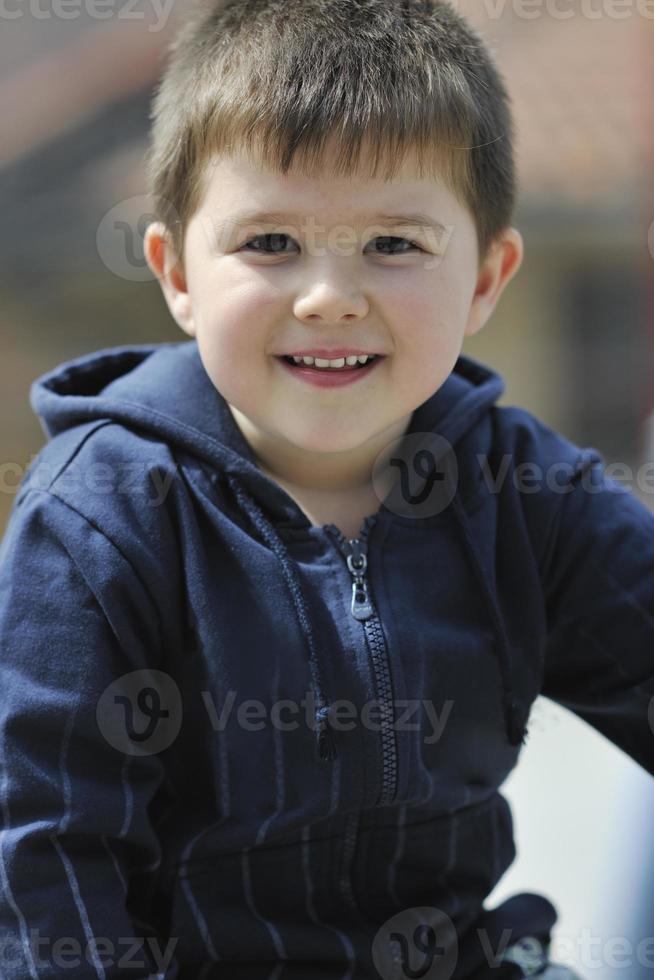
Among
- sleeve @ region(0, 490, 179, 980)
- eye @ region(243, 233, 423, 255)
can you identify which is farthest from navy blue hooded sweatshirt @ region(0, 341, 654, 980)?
eye @ region(243, 233, 423, 255)

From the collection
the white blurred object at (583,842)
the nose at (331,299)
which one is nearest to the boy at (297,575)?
the nose at (331,299)

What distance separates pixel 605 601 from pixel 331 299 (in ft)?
1.72

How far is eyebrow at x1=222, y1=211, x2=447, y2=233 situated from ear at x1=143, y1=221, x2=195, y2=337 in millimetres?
177

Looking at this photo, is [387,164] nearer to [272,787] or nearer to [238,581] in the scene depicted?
[238,581]

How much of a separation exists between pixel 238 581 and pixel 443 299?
0.39m

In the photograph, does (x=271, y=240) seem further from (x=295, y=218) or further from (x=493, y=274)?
(x=493, y=274)

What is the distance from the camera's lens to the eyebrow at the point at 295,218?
4.06 ft

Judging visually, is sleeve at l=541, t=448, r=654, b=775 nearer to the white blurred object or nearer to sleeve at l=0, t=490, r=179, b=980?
the white blurred object

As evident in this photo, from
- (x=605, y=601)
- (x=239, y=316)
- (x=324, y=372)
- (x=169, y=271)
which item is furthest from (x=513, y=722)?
(x=169, y=271)

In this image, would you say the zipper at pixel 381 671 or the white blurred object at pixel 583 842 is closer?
the zipper at pixel 381 671

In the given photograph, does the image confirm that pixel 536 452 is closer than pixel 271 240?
No

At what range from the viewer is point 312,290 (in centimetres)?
124

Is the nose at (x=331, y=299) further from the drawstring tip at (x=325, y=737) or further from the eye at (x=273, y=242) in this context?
the drawstring tip at (x=325, y=737)

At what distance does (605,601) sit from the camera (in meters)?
1.45
